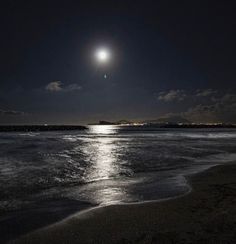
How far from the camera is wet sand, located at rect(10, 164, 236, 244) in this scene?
6.35 m

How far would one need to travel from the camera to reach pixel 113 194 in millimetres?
10922

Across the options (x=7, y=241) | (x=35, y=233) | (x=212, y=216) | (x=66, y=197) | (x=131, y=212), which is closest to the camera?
(x=7, y=241)

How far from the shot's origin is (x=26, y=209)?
8977 millimetres

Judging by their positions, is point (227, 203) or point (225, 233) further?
point (227, 203)

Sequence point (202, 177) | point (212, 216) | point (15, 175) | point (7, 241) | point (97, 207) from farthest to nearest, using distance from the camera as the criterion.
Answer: point (15, 175) < point (202, 177) < point (97, 207) < point (212, 216) < point (7, 241)

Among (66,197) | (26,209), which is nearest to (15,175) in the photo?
(66,197)

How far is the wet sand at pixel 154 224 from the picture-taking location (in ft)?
20.8

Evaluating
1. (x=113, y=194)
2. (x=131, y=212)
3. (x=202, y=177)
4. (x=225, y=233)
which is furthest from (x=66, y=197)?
(x=202, y=177)

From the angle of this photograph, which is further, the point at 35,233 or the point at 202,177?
the point at 202,177

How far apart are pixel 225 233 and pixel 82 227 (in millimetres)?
2930

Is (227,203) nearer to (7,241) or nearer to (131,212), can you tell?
(131,212)

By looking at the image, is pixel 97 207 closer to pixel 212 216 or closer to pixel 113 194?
pixel 113 194

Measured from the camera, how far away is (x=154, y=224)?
7242 millimetres

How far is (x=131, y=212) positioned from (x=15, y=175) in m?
8.72
